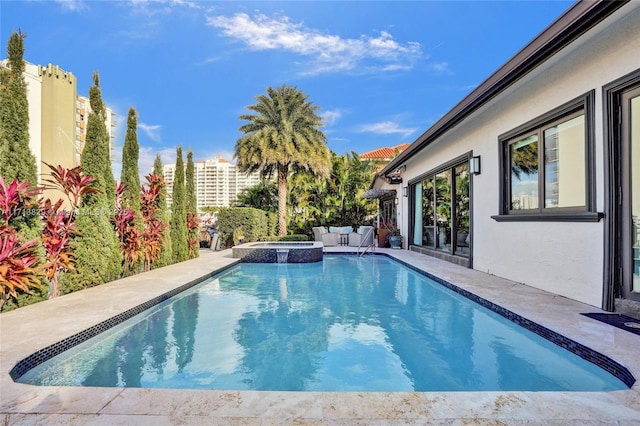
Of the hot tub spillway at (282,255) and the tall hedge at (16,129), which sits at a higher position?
the tall hedge at (16,129)

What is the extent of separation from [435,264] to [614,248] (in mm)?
5221

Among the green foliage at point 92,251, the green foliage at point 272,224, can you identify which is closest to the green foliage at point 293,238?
the green foliage at point 272,224

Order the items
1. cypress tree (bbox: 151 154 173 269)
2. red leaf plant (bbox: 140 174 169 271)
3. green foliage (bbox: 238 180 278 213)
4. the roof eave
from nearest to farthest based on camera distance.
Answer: the roof eave → red leaf plant (bbox: 140 174 169 271) → cypress tree (bbox: 151 154 173 269) → green foliage (bbox: 238 180 278 213)

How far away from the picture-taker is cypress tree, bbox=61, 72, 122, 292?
622cm

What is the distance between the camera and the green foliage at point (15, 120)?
497cm

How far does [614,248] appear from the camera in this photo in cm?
443

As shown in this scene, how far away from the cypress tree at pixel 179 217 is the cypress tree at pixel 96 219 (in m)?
3.32

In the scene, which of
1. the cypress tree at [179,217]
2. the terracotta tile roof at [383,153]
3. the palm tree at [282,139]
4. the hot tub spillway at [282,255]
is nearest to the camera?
the cypress tree at [179,217]

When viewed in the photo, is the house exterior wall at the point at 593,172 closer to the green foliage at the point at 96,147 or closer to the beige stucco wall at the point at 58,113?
the green foliage at the point at 96,147

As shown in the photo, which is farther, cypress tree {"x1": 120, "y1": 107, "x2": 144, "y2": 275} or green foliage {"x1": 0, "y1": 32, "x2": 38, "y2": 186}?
cypress tree {"x1": 120, "y1": 107, "x2": 144, "y2": 275}

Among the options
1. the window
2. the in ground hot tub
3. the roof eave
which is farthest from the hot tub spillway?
the roof eave

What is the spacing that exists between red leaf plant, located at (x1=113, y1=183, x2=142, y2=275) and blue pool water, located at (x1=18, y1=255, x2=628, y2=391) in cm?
226

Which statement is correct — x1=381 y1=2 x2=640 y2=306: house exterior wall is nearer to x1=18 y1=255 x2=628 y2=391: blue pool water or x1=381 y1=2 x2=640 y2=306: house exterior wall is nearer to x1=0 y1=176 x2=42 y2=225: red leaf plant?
x1=18 y1=255 x2=628 y2=391: blue pool water

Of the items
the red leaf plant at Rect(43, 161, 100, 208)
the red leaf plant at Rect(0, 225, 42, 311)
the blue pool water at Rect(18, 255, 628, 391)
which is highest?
the red leaf plant at Rect(43, 161, 100, 208)
